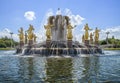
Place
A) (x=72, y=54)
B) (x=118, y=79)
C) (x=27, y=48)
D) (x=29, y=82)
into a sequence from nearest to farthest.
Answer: (x=29, y=82), (x=118, y=79), (x=72, y=54), (x=27, y=48)

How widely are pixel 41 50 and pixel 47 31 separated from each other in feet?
15.0

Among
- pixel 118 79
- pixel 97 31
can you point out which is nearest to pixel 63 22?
pixel 97 31

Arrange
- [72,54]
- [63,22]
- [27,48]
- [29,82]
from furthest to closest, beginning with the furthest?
[63,22] → [27,48] → [72,54] → [29,82]

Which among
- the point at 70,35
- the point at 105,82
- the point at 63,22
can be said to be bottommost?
the point at 105,82

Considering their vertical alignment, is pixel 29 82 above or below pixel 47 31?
below

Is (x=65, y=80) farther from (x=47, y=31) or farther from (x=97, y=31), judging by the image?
(x=97, y=31)

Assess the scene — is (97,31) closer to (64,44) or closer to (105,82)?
(64,44)

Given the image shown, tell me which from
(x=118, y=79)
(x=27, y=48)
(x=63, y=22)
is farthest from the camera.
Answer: (x=63, y=22)

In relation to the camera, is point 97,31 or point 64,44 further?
point 97,31

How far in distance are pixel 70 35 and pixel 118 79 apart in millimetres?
32689

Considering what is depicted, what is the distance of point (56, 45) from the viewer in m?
48.3

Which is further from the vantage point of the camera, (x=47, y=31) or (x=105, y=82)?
(x=47, y=31)

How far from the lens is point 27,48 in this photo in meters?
50.7

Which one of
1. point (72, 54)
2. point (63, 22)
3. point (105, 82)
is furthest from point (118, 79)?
point (63, 22)
